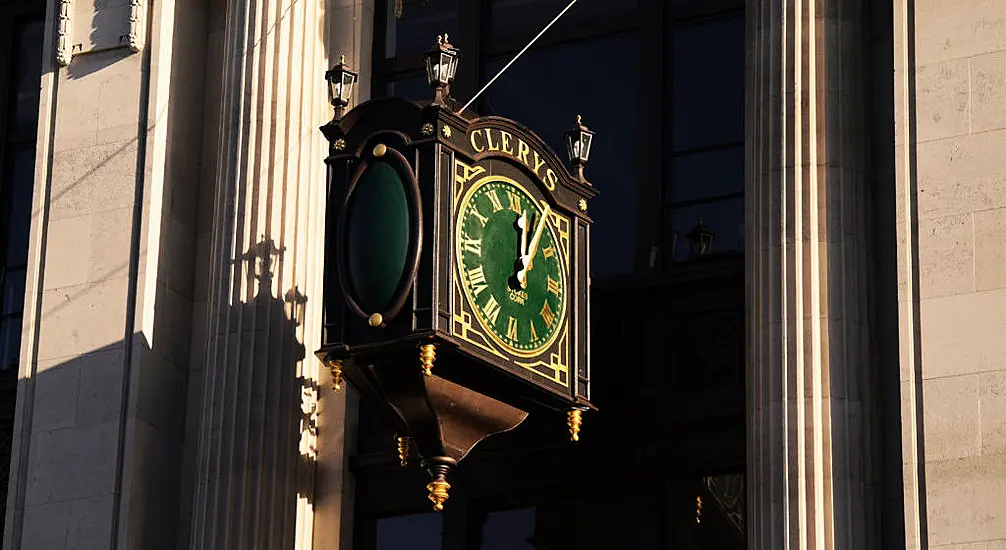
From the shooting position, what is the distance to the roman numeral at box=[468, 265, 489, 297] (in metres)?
16.1

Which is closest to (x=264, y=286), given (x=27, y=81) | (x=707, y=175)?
(x=707, y=175)

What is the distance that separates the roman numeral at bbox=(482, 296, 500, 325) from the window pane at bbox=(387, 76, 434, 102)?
3.79 meters

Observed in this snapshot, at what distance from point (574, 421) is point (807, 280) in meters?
2.01

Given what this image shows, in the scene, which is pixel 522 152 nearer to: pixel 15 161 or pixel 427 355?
pixel 427 355

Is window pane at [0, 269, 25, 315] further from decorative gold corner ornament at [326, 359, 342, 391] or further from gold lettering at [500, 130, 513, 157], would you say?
gold lettering at [500, 130, 513, 157]

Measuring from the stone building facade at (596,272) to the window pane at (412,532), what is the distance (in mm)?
42

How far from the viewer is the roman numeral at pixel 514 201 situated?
16656 mm

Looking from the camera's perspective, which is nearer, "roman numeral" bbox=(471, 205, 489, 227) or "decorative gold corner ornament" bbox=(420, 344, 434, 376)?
"decorative gold corner ornament" bbox=(420, 344, 434, 376)

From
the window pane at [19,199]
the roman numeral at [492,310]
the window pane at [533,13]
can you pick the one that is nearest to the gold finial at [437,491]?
the roman numeral at [492,310]

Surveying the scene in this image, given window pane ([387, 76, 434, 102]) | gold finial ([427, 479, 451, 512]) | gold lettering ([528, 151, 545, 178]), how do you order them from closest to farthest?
gold finial ([427, 479, 451, 512]) < gold lettering ([528, 151, 545, 178]) < window pane ([387, 76, 434, 102])

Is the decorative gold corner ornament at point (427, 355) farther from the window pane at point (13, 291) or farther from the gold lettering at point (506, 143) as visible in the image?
the window pane at point (13, 291)

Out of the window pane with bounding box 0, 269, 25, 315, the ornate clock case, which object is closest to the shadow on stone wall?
the ornate clock case

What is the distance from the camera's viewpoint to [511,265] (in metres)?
16.5

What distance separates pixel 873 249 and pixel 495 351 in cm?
277
